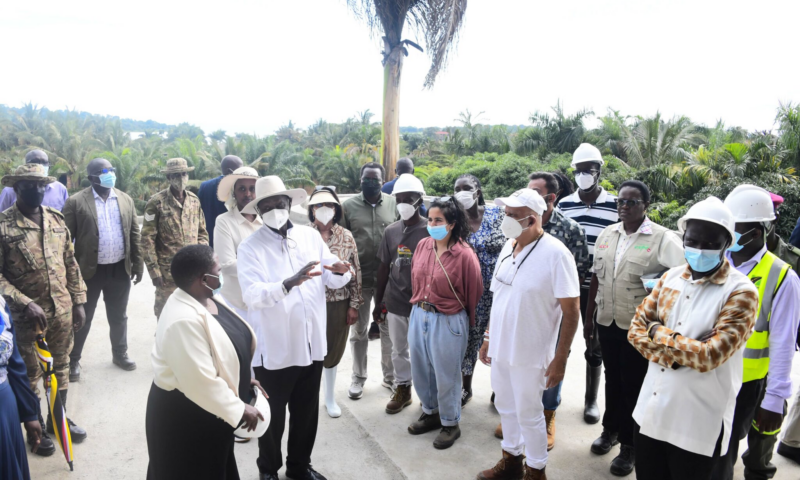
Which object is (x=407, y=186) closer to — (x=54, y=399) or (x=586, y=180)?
(x=586, y=180)

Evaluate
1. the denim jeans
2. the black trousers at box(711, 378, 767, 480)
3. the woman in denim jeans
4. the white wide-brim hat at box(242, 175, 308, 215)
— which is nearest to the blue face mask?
the woman in denim jeans

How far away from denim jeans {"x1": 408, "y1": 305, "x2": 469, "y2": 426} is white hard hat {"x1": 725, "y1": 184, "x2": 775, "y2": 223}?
6.24ft

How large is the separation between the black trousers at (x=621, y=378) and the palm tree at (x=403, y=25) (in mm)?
6911

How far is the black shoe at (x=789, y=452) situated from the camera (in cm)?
371

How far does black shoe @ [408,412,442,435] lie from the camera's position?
4.18m

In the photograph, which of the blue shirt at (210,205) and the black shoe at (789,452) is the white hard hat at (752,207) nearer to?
the black shoe at (789,452)

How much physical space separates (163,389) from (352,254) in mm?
2252

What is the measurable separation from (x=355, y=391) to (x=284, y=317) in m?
1.77

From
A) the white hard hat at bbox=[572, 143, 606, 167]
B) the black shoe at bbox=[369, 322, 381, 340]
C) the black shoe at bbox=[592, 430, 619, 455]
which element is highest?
the white hard hat at bbox=[572, 143, 606, 167]

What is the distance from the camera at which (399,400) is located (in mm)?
4590

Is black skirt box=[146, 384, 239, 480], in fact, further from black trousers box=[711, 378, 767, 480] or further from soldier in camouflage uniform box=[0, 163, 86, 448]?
black trousers box=[711, 378, 767, 480]

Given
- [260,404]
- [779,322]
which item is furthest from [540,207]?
[260,404]

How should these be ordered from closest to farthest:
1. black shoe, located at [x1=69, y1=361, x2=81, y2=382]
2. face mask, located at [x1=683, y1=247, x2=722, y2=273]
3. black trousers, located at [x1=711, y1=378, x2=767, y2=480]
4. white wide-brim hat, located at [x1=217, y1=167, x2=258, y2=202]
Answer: face mask, located at [x1=683, y1=247, x2=722, y2=273] → black trousers, located at [x1=711, y1=378, x2=767, y2=480] → white wide-brim hat, located at [x1=217, y1=167, x2=258, y2=202] → black shoe, located at [x1=69, y1=361, x2=81, y2=382]

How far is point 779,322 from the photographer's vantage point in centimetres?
272
